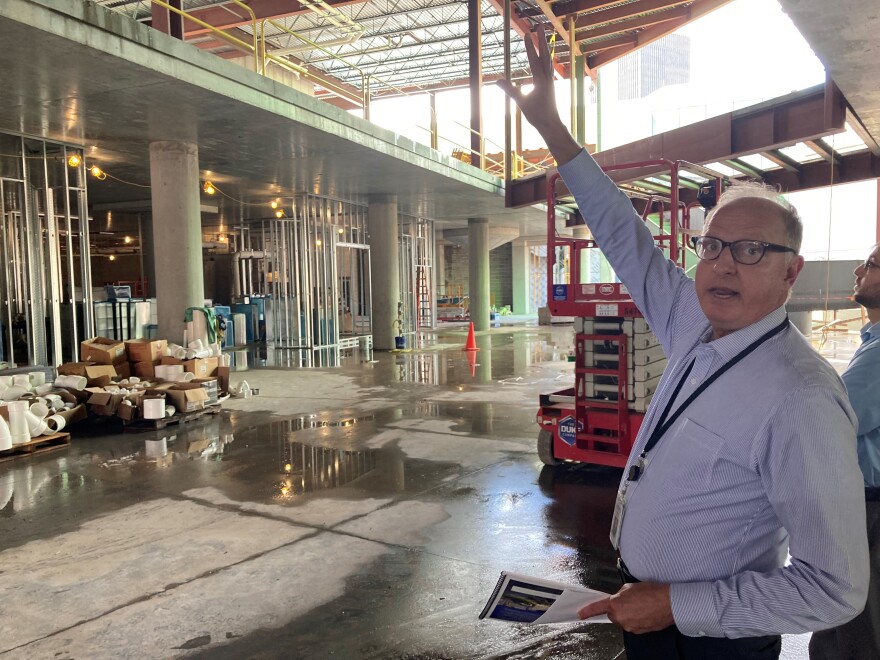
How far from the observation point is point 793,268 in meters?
1.75

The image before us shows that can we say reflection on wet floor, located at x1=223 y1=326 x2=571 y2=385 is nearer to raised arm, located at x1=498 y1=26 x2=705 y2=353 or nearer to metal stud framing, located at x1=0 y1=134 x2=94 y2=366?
metal stud framing, located at x1=0 y1=134 x2=94 y2=366

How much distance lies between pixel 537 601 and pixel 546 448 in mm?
5440

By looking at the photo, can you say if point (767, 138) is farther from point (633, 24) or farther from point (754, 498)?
point (633, 24)

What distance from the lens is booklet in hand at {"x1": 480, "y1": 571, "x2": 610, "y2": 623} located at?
5.66 ft

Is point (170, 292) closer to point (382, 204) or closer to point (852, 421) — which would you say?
point (382, 204)

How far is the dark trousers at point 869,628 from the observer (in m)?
2.36

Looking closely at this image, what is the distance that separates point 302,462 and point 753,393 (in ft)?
21.4

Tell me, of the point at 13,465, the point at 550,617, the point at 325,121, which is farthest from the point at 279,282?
the point at 550,617

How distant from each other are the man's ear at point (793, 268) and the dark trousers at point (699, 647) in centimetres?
92

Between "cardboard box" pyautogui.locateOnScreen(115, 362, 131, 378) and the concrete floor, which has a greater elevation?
"cardboard box" pyautogui.locateOnScreen(115, 362, 131, 378)

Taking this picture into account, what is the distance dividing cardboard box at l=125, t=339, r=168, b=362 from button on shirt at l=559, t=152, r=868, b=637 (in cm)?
1037

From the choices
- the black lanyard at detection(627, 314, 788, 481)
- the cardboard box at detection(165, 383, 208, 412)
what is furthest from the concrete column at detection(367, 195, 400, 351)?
the black lanyard at detection(627, 314, 788, 481)

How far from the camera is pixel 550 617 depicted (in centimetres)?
173

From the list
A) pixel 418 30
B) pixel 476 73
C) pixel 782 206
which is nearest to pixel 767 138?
pixel 782 206
